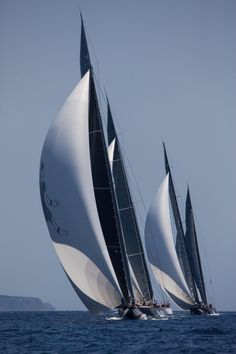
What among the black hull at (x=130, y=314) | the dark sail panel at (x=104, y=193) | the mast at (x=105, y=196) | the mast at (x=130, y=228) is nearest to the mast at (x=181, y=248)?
the mast at (x=130, y=228)

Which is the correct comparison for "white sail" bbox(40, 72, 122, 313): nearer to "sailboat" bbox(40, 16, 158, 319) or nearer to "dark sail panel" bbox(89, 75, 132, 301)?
"sailboat" bbox(40, 16, 158, 319)

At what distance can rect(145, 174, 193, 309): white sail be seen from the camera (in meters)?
62.0

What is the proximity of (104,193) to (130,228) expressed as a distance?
8.99 meters

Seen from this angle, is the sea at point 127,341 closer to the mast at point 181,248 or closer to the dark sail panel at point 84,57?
the dark sail panel at point 84,57

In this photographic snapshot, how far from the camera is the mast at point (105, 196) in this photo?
39562 mm

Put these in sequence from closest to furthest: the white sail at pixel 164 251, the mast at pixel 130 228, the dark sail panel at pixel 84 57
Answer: the dark sail panel at pixel 84 57
the mast at pixel 130 228
the white sail at pixel 164 251

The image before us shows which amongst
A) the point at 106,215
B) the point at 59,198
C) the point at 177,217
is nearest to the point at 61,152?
the point at 59,198

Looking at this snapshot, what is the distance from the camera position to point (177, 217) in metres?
64.0

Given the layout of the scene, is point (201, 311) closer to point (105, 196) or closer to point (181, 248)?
point (181, 248)

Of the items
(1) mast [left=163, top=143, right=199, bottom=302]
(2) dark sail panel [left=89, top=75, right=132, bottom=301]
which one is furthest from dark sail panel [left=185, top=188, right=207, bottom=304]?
(2) dark sail panel [left=89, top=75, right=132, bottom=301]

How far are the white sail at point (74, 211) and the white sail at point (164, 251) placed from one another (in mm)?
25923

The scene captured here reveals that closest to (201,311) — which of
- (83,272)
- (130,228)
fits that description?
(130,228)

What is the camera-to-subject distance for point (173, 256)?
61.9 metres

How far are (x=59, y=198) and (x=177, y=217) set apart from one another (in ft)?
97.4
